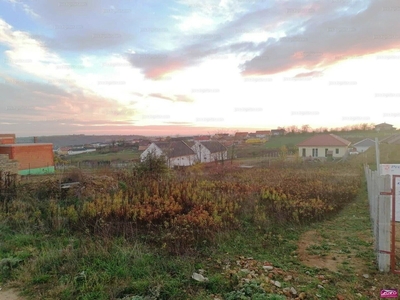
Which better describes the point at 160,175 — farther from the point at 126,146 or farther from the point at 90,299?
the point at 126,146

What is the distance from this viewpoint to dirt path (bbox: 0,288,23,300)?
3.00 metres

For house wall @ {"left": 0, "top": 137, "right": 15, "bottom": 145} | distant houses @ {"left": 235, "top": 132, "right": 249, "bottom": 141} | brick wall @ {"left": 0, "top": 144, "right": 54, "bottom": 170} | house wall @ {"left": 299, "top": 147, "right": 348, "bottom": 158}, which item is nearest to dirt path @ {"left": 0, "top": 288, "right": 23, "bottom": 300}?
brick wall @ {"left": 0, "top": 144, "right": 54, "bottom": 170}

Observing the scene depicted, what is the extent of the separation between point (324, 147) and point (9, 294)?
122 feet

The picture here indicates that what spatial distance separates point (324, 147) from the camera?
1379 inches

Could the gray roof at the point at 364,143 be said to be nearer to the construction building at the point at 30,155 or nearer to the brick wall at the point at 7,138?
the construction building at the point at 30,155

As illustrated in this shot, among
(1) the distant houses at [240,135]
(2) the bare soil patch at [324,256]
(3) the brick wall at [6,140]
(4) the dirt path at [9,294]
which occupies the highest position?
(1) the distant houses at [240,135]

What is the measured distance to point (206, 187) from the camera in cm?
835

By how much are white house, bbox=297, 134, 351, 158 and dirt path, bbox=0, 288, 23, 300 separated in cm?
3534

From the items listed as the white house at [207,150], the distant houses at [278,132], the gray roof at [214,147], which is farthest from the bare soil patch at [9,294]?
the distant houses at [278,132]

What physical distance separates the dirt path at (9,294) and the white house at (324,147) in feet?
116

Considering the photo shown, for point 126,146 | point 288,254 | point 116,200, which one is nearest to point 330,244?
point 288,254

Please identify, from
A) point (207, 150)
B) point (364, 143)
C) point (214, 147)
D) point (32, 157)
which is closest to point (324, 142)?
point (364, 143)

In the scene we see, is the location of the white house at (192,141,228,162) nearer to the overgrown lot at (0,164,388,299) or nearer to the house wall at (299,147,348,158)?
the house wall at (299,147,348,158)

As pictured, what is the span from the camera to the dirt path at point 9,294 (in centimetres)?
300
